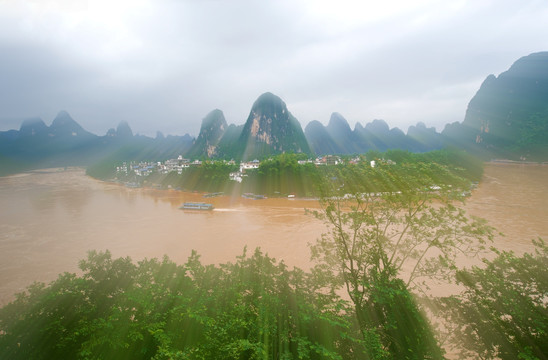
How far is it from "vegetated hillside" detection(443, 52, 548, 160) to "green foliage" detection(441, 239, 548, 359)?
93387 mm

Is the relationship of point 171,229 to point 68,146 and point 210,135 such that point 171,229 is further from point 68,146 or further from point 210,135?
point 68,146

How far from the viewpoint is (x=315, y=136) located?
144 metres

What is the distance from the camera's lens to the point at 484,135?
94.0 m

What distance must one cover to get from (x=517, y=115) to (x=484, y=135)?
10584mm

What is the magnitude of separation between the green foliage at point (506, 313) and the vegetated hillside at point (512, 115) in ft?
306

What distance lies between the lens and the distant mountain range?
85.9 meters

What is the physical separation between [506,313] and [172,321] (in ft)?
21.6

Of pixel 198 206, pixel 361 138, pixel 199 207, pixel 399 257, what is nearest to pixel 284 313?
pixel 399 257

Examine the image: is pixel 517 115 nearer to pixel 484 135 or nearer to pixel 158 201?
pixel 484 135

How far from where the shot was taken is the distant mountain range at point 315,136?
282 ft

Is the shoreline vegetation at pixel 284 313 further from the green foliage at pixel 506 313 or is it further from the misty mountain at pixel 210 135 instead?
the misty mountain at pixel 210 135

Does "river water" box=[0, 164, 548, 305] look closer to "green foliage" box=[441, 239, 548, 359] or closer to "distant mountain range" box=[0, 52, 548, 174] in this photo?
"green foliage" box=[441, 239, 548, 359]

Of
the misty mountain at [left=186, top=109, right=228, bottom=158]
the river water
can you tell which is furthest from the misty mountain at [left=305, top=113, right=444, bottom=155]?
the river water

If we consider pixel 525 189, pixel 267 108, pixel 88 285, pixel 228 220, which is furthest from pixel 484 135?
pixel 88 285
